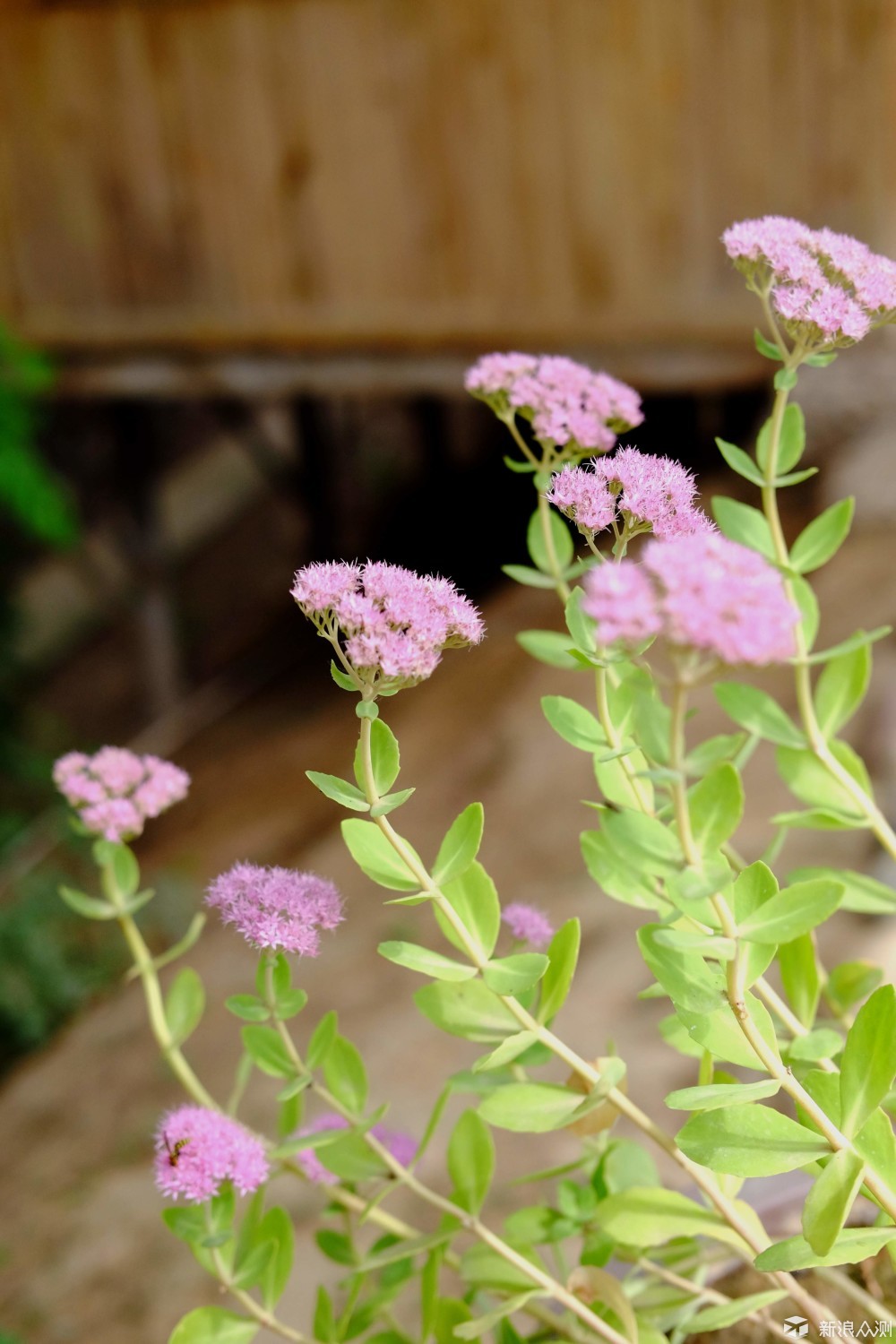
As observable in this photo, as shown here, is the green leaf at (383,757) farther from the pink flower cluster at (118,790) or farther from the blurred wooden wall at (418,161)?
the blurred wooden wall at (418,161)

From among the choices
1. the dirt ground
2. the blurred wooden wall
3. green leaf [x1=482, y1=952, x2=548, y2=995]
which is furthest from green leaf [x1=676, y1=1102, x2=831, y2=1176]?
the blurred wooden wall

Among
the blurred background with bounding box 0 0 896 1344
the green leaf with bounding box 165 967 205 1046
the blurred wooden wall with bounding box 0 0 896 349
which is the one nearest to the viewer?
the green leaf with bounding box 165 967 205 1046

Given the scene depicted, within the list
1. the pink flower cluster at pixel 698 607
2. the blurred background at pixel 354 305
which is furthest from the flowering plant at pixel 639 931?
the blurred background at pixel 354 305

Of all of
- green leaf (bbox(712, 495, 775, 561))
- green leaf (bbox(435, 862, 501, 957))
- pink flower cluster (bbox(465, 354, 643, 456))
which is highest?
pink flower cluster (bbox(465, 354, 643, 456))

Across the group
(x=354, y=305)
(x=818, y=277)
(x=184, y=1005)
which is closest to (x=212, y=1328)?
(x=184, y=1005)

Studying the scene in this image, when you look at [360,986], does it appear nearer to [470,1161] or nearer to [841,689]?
[470,1161]

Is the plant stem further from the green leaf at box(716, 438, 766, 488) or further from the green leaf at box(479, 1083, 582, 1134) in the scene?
the green leaf at box(716, 438, 766, 488)
